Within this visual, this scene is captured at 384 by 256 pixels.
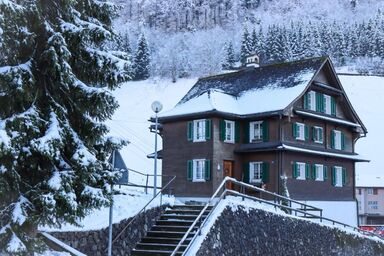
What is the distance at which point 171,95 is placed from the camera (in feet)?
313

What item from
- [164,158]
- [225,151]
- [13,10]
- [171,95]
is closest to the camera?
[13,10]

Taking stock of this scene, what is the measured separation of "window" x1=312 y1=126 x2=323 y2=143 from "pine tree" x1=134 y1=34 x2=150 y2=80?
73.2m

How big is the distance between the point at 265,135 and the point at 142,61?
82280mm

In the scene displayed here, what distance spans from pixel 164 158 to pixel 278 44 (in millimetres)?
85084

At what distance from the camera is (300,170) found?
3103 centimetres

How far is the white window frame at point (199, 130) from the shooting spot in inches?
1167

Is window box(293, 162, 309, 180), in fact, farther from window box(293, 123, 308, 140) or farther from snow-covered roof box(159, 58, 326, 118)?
snow-covered roof box(159, 58, 326, 118)

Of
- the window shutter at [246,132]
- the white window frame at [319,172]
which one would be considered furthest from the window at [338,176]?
the window shutter at [246,132]

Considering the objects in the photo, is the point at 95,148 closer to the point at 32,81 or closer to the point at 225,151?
the point at 32,81

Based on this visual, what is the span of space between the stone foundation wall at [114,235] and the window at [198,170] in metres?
11.1

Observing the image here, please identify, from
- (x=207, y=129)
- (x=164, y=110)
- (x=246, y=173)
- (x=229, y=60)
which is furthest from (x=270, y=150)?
(x=229, y=60)

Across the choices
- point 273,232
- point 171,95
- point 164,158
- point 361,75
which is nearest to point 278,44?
point 361,75

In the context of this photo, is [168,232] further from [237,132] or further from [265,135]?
[237,132]

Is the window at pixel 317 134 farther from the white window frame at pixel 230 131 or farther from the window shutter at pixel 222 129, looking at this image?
the window shutter at pixel 222 129
